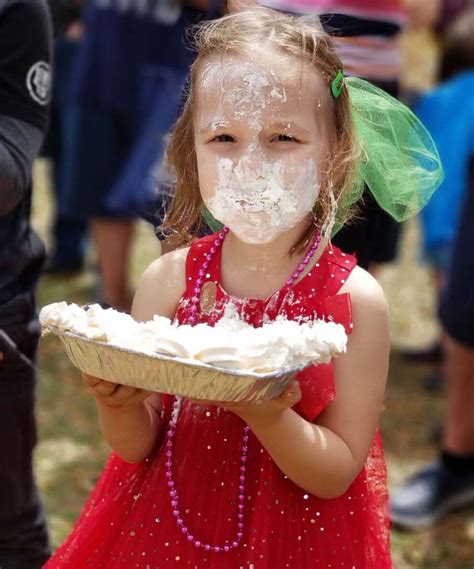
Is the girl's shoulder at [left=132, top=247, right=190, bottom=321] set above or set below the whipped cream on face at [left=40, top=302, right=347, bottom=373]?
below

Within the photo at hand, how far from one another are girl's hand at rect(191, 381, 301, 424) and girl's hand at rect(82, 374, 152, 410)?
13cm

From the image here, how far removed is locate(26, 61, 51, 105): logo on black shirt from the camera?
237 centimetres

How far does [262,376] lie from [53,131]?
14.6 feet

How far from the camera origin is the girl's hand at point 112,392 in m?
1.78

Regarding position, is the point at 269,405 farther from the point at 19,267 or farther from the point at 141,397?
the point at 19,267

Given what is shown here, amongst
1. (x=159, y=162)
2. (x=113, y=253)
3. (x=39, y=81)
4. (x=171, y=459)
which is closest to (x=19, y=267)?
(x=39, y=81)

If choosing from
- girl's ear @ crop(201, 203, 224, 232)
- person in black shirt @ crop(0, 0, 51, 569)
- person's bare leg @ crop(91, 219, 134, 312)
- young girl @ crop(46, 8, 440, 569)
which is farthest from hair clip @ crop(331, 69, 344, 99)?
person's bare leg @ crop(91, 219, 134, 312)

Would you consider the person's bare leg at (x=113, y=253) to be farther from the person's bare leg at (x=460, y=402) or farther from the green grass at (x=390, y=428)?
the person's bare leg at (x=460, y=402)

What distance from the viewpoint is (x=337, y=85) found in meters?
1.91

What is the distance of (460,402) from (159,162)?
1534 mm

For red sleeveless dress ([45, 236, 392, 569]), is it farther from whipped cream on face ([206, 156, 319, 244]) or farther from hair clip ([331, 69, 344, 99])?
hair clip ([331, 69, 344, 99])

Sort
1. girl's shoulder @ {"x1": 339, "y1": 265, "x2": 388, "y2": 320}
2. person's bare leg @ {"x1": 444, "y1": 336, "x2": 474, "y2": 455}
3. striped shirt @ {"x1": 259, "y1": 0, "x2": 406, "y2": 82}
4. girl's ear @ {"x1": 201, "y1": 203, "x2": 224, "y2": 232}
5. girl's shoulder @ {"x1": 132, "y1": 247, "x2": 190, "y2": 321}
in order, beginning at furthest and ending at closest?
1. person's bare leg @ {"x1": 444, "y1": 336, "x2": 474, "y2": 455}
2. striped shirt @ {"x1": 259, "y1": 0, "x2": 406, "y2": 82}
3. girl's ear @ {"x1": 201, "y1": 203, "x2": 224, "y2": 232}
4. girl's shoulder @ {"x1": 132, "y1": 247, "x2": 190, "y2": 321}
5. girl's shoulder @ {"x1": 339, "y1": 265, "x2": 388, "y2": 320}

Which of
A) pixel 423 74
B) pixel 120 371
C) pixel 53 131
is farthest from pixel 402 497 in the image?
pixel 423 74

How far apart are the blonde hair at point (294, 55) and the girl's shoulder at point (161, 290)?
0.55 feet
